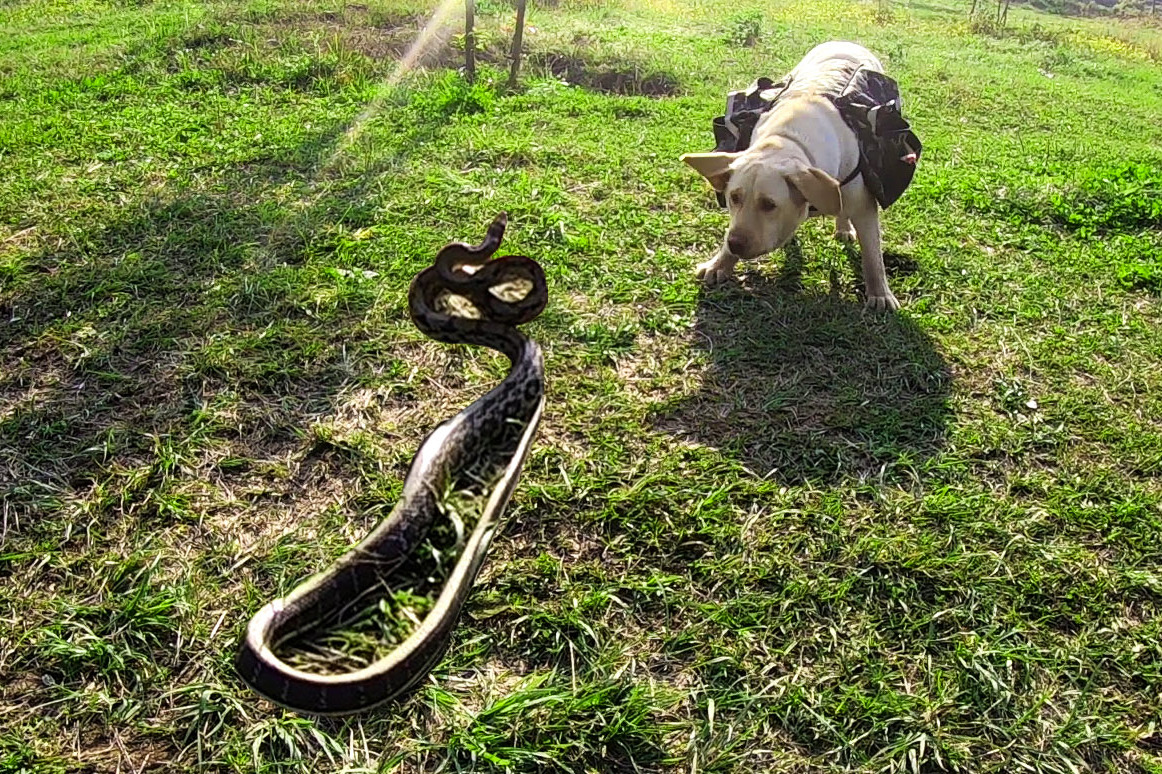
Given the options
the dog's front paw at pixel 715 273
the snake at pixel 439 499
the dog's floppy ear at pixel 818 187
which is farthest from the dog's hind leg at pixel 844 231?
the snake at pixel 439 499

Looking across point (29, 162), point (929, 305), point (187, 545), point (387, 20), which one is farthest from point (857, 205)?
point (387, 20)

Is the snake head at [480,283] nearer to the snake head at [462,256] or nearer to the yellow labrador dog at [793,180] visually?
the snake head at [462,256]

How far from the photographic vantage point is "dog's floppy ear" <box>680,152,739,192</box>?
3.96 meters

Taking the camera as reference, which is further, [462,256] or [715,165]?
[715,165]

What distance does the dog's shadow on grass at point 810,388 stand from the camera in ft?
10.5

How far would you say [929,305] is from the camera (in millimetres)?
4359

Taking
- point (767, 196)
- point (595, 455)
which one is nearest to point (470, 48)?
point (767, 196)

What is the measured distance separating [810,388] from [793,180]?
954 millimetres

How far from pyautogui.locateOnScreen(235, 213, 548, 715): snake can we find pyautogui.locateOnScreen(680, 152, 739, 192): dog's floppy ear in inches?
79.9

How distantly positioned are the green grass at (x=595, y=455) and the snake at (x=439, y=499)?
136 millimetres

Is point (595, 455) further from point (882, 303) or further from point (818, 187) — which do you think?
point (882, 303)

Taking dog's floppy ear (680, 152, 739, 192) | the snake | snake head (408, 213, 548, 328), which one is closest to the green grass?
the snake

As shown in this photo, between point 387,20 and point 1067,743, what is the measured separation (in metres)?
10.1

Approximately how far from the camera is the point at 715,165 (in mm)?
3998
